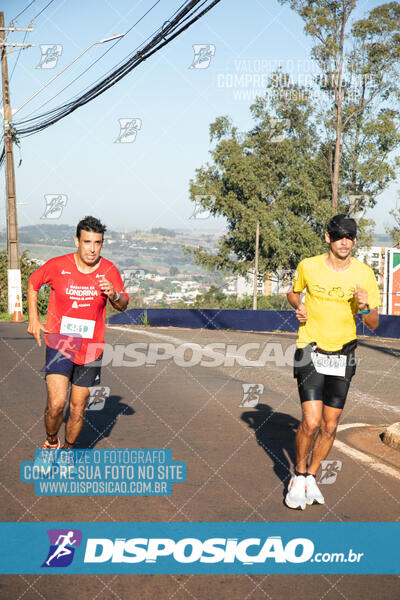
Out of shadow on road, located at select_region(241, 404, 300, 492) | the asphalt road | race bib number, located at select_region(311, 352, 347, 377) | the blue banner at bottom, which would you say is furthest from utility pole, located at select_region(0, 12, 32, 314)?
the blue banner at bottom

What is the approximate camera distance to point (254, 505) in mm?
4906

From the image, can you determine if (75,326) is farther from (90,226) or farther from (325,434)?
(325,434)

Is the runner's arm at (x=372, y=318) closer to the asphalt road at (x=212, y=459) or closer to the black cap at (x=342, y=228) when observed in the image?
the black cap at (x=342, y=228)

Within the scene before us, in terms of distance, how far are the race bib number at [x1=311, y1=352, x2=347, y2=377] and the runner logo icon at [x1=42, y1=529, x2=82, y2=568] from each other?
207 cm

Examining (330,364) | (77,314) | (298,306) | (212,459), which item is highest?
(298,306)

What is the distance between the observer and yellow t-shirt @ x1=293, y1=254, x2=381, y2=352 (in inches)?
195

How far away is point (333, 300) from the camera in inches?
195

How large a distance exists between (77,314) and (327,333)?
80.2 inches

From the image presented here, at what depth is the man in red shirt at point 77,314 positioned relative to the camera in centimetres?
547

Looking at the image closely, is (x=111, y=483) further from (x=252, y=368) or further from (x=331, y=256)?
(x=252, y=368)

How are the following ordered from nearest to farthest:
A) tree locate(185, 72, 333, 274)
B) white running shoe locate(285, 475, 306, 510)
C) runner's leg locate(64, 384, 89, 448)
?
white running shoe locate(285, 475, 306, 510) → runner's leg locate(64, 384, 89, 448) → tree locate(185, 72, 333, 274)

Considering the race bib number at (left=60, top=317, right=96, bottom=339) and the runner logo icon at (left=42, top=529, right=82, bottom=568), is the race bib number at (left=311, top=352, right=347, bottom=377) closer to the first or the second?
the race bib number at (left=60, top=317, right=96, bottom=339)

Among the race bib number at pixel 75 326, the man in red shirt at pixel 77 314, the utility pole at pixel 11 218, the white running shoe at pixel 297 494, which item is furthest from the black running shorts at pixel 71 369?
the utility pole at pixel 11 218

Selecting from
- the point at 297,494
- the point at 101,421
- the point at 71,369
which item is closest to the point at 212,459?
→ the point at 297,494
